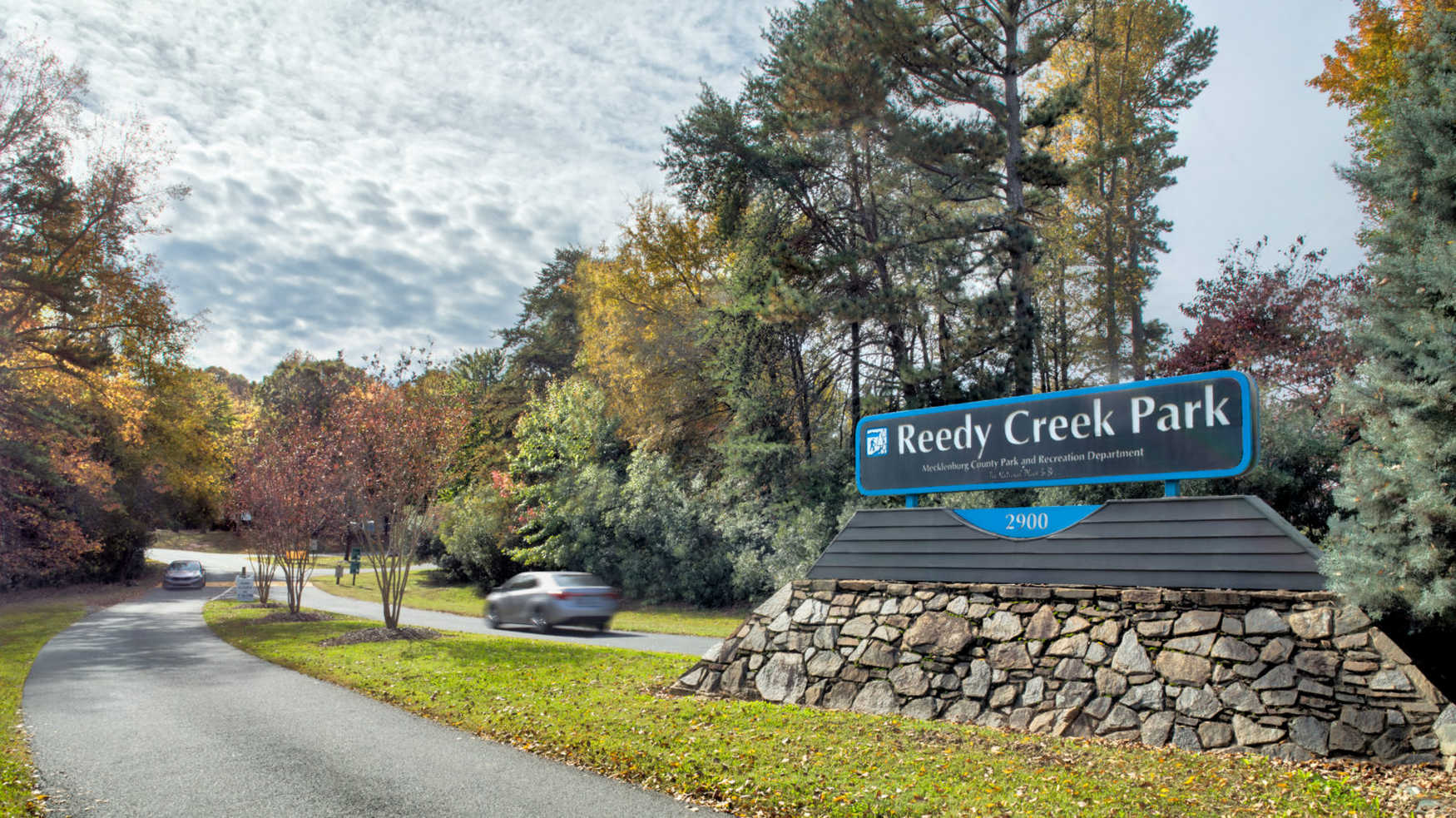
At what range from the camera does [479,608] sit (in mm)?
26156

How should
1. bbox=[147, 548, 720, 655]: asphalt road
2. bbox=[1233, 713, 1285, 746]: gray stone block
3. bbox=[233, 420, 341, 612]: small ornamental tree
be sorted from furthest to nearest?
bbox=[233, 420, 341, 612]: small ornamental tree, bbox=[147, 548, 720, 655]: asphalt road, bbox=[1233, 713, 1285, 746]: gray stone block

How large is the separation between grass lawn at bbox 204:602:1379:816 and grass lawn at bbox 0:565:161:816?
3.41 metres

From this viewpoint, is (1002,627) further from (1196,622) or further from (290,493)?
(290,493)

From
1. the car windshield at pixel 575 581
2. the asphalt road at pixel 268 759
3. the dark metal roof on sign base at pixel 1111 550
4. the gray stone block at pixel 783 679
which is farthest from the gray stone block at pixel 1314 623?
the car windshield at pixel 575 581

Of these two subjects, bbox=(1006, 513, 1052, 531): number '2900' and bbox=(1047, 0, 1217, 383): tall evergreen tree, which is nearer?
bbox=(1006, 513, 1052, 531): number '2900'

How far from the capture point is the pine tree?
17.7 ft

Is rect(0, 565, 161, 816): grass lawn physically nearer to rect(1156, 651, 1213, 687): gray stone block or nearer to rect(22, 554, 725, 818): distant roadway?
rect(22, 554, 725, 818): distant roadway

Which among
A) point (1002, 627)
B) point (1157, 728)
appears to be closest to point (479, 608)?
point (1002, 627)

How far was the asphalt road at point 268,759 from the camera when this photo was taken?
5859mm

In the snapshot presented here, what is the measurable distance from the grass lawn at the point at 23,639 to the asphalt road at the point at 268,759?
17 centimetres

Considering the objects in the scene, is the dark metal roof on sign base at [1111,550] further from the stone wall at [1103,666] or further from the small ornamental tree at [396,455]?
the small ornamental tree at [396,455]

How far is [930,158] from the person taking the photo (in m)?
18.4

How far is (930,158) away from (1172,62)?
504 inches

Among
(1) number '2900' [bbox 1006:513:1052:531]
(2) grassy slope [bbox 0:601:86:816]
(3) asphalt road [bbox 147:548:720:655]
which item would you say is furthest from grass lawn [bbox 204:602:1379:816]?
(2) grassy slope [bbox 0:601:86:816]
